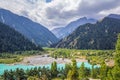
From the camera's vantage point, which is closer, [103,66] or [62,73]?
[103,66]

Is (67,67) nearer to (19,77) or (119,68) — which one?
(19,77)

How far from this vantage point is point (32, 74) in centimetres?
17725

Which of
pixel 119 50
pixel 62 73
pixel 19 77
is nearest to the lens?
pixel 119 50

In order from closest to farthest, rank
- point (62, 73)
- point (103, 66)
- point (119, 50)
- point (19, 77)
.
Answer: point (119, 50) < point (103, 66) < point (19, 77) < point (62, 73)

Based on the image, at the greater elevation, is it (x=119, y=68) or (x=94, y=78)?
(x=119, y=68)

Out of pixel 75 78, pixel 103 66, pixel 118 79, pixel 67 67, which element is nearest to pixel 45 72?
pixel 67 67

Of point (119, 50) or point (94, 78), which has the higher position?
point (119, 50)

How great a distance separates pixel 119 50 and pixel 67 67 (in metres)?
131

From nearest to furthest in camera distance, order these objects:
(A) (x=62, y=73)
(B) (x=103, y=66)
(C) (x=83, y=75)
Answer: (B) (x=103, y=66) → (C) (x=83, y=75) → (A) (x=62, y=73)

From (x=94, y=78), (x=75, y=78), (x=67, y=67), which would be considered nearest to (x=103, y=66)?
(x=75, y=78)

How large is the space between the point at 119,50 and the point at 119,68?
4027mm

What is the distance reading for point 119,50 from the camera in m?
55.1

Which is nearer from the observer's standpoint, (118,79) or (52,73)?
(118,79)

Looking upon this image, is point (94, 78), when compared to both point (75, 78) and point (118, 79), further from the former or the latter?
point (118, 79)
